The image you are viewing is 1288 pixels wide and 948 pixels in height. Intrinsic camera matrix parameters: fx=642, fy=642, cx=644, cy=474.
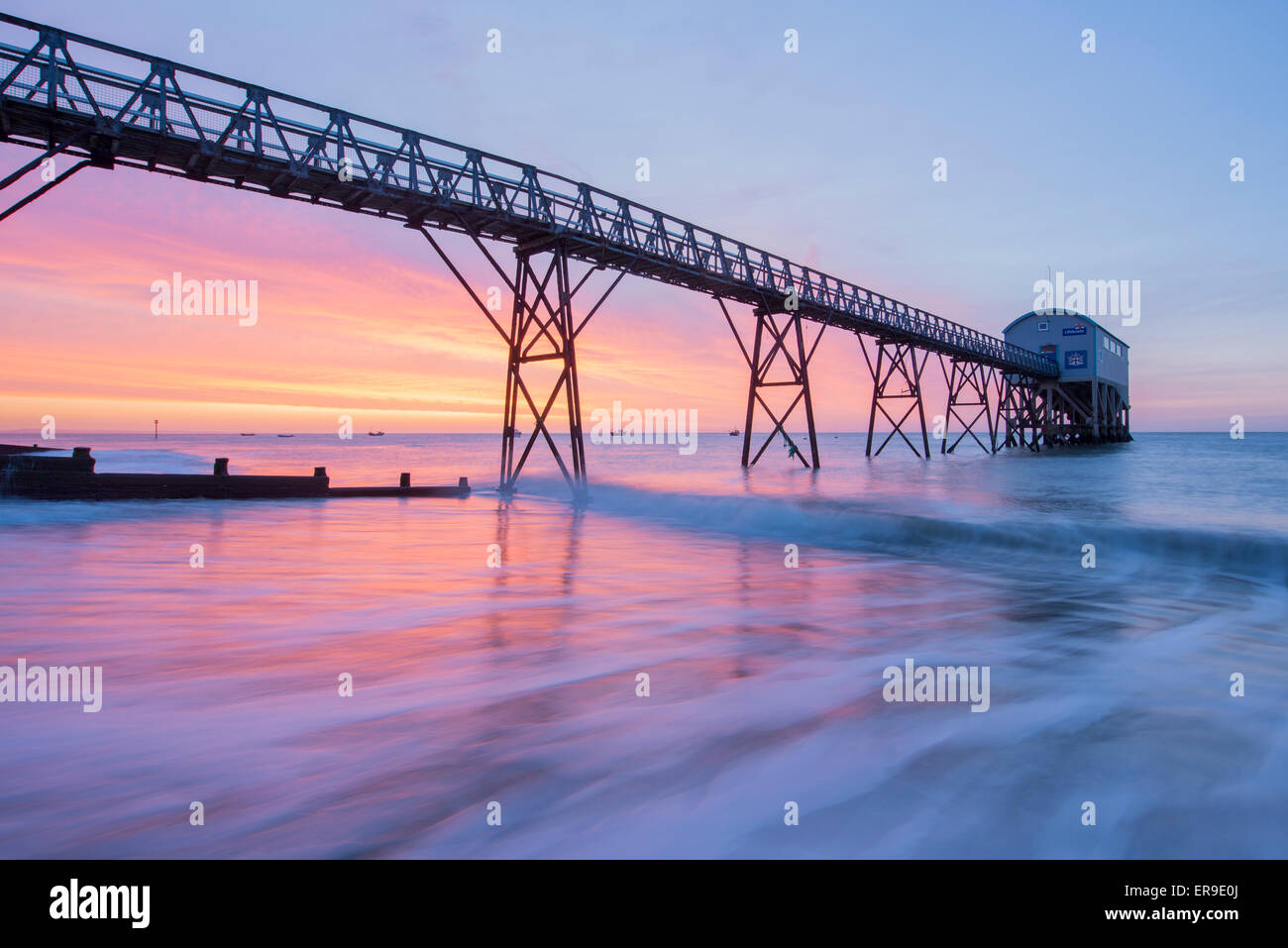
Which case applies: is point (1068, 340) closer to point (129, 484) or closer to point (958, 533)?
point (958, 533)

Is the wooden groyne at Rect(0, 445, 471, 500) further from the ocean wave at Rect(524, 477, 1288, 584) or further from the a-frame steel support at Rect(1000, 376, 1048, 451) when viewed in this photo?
the a-frame steel support at Rect(1000, 376, 1048, 451)

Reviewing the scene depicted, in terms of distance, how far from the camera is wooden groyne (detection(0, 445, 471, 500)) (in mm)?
11609

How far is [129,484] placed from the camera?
40.3 ft

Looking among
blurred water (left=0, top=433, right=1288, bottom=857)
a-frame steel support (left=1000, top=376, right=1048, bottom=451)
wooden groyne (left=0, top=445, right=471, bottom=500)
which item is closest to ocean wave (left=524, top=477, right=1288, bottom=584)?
blurred water (left=0, top=433, right=1288, bottom=857)

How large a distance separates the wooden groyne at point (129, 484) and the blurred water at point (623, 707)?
11.7 ft

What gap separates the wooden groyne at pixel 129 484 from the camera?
38.1 feet

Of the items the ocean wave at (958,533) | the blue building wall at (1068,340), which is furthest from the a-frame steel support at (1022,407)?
the ocean wave at (958,533)

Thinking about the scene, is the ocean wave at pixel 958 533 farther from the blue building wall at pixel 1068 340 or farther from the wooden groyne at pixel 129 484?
the blue building wall at pixel 1068 340

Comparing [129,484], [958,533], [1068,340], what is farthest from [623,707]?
[1068,340]

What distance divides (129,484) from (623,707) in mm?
13193

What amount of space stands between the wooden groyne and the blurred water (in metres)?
3.56

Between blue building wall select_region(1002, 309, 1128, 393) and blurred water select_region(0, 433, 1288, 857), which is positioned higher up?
blue building wall select_region(1002, 309, 1128, 393)
